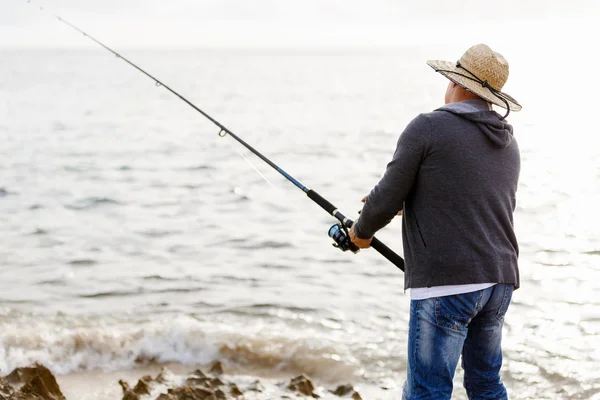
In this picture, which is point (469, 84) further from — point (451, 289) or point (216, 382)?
point (216, 382)

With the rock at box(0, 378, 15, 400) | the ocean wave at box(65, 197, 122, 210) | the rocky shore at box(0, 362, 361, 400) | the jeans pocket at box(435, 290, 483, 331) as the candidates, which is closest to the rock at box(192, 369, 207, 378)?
the rocky shore at box(0, 362, 361, 400)

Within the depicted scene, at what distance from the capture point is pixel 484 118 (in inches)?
100

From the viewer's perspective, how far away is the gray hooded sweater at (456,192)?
2.51 meters

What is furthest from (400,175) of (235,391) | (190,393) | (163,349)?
(163,349)

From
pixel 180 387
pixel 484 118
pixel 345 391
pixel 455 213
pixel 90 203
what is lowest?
pixel 90 203

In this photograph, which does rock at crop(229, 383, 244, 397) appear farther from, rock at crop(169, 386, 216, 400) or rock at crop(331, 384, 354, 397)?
rock at crop(331, 384, 354, 397)

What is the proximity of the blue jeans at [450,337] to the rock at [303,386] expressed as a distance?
1825mm

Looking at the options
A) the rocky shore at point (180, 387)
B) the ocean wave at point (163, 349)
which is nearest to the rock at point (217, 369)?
the rocky shore at point (180, 387)

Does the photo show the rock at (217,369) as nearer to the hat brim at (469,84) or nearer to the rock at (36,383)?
the rock at (36,383)

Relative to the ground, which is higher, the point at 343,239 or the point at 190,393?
the point at 343,239

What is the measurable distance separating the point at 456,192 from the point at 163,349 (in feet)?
11.1

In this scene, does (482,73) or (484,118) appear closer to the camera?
(484,118)

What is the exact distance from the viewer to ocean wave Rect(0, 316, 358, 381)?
5066mm

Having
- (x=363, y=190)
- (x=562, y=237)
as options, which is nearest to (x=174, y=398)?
(x=562, y=237)
